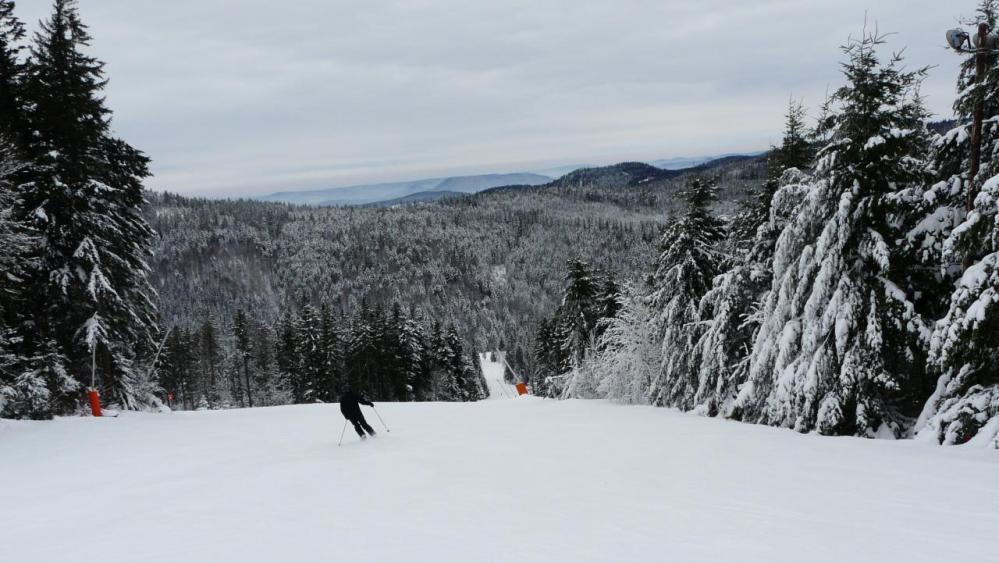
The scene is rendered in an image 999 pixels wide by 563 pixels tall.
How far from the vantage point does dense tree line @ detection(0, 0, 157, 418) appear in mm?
17359

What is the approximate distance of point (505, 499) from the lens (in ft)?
25.9

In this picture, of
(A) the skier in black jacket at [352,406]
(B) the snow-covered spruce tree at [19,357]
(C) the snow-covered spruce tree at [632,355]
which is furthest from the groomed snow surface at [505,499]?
(C) the snow-covered spruce tree at [632,355]

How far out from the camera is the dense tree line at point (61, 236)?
57.0 feet

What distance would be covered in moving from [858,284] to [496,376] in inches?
4324

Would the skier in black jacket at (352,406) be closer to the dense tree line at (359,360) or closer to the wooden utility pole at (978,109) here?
the wooden utility pole at (978,109)

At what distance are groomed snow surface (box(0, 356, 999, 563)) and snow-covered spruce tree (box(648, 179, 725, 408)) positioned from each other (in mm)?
7398

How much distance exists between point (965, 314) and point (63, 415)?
2435cm

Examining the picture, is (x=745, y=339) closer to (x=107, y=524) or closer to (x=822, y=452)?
(x=822, y=452)

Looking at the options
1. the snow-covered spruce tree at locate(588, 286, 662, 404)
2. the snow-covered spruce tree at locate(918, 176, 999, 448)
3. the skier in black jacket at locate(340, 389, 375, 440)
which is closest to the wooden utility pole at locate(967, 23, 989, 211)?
the snow-covered spruce tree at locate(918, 176, 999, 448)

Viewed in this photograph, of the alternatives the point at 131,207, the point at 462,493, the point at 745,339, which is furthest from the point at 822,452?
the point at 131,207

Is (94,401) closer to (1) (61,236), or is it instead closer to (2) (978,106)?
(1) (61,236)

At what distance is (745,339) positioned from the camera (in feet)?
63.9

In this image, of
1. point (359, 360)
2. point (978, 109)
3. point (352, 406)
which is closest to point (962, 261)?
point (978, 109)

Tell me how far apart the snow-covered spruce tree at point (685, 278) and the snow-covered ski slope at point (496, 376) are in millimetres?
56646
